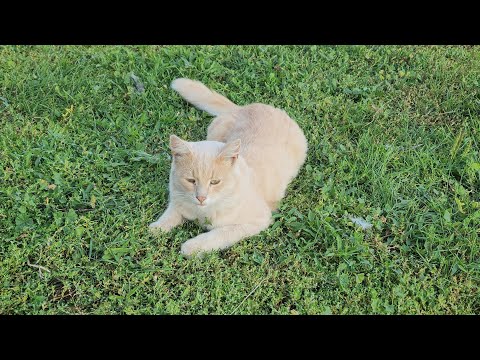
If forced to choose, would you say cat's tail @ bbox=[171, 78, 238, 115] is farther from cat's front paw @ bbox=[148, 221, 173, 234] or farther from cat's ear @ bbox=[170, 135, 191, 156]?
cat's front paw @ bbox=[148, 221, 173, 234]

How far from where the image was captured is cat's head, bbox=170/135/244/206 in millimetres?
3562

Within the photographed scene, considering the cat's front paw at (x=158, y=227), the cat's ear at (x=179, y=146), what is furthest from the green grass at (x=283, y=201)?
the cat's ear at (x=179, y=146)

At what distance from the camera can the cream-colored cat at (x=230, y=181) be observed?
3.58m

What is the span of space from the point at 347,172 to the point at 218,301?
1.68m

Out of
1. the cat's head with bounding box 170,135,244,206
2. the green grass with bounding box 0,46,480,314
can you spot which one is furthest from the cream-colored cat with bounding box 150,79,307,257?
the green grass with bounding box 0,46,480,314

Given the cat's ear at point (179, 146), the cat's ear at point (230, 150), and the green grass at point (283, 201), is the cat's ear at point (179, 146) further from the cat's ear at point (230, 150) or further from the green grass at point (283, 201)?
the green grass at point (283, 201)

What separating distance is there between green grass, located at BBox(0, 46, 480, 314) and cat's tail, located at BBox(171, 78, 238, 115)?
0.30ft

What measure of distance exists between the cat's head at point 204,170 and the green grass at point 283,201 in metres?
0.35

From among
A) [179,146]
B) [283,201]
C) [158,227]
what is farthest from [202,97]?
[158,227]

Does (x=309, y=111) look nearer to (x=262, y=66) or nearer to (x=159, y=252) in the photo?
(x=262, y=66)

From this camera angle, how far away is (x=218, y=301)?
10.8 ft

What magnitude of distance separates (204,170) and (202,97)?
1.65 m

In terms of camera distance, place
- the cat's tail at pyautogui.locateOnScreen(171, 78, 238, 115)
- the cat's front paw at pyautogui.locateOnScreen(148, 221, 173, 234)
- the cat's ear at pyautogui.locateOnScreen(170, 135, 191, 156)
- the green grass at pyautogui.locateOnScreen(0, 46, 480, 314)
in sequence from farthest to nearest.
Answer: the cat's tail at pyautogui.locateOnScreen(171, 78, 238, 115) < the cat's front paw at pyautogui.locateOnScreen(148, 221, 173, 234) < the cat's ear at pyautogui.locateOnScreen(170, 135, 191, 156) < the green grass at pyautogui.locateOnScreen(0, 46, 480, 314)

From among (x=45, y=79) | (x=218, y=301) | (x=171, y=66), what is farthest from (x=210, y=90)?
(x=218, y=301)
